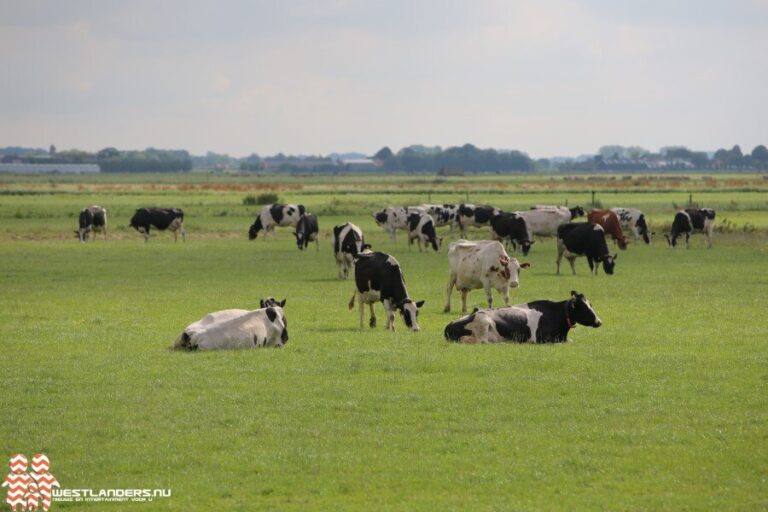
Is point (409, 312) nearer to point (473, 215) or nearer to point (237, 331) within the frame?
point (237, 331)

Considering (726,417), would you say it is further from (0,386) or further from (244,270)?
(244,270)

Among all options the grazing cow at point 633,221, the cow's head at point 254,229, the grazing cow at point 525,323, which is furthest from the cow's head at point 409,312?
the cow's head at point 254,229

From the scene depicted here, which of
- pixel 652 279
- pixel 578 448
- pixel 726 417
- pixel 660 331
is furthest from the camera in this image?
pixel 652 279

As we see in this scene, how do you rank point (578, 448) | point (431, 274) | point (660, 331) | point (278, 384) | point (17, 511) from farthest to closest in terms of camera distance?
point (431, 274)
point (660, 331)
point (278, 384)
point (578, 448)
point (17, 511)

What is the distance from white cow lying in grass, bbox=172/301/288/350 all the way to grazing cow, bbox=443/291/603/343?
272 centimetres

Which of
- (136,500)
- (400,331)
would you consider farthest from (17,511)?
(400,331)

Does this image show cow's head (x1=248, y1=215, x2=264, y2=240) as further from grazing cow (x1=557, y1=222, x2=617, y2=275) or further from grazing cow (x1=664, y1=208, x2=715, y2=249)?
grazing cow (x1=557, y1=222, x2=617, y2=275)

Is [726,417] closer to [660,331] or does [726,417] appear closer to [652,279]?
[660,331]

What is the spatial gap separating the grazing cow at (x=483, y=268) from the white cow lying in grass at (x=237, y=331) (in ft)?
20.2

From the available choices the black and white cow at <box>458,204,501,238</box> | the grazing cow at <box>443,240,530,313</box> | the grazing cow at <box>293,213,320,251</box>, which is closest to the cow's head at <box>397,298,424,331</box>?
the grazing cow at <box>443,240,530,313</box>

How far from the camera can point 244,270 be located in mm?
35812

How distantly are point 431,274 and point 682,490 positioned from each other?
77.1 ft

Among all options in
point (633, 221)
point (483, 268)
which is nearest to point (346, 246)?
point (483, 268)

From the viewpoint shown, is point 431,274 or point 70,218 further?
point 70,218
